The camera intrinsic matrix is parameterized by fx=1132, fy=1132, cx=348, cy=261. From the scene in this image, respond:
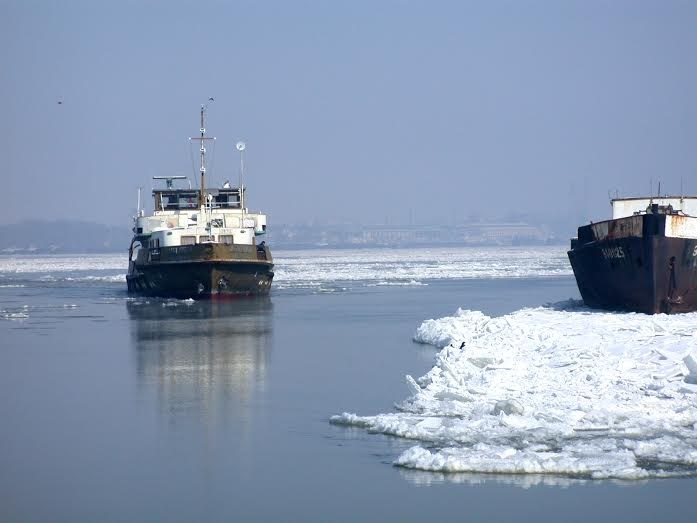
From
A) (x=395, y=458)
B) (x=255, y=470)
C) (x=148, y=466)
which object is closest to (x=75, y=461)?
(x=148, y=466)

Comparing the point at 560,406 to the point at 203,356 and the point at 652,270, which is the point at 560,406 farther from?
the point at 652,270

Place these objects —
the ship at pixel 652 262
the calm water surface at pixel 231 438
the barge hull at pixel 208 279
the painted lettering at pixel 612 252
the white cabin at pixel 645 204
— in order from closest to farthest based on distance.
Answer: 1. the calm water surface at pixel 231 438
2. the ship at pixel 652 262
3. the painted lettering at pixel 612 252
4. the white cabin at pixel 645 204
5. the barge hull at pixel 208 279

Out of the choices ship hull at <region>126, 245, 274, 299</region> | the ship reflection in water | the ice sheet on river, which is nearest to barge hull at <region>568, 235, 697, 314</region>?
the ice sheet on river

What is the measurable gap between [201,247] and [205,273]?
93 cm

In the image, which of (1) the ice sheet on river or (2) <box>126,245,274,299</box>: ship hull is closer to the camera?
(1) the ice sheet on river

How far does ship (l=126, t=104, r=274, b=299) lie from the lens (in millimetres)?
38812

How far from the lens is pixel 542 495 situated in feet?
35.0

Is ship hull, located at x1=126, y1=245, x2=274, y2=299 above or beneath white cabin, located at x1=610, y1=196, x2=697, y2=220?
beneath

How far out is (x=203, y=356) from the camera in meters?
22.0

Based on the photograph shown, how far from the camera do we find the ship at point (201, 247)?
38.8 meters


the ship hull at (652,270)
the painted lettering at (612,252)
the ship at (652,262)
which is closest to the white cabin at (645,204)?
the painted lettering at (612,252)

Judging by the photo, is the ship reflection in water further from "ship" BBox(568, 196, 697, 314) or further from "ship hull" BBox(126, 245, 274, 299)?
"ship" BBox(568, 196, 697, 314)

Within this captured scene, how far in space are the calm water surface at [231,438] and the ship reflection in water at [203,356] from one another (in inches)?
2.1

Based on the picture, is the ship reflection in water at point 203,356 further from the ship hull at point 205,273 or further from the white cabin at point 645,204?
the white cabin at point 645,204
